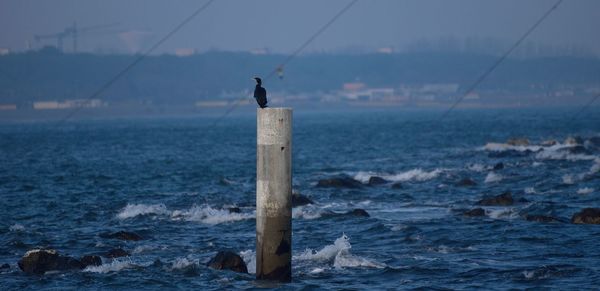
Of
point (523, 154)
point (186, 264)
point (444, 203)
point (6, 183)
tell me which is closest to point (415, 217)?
point (444, 203)

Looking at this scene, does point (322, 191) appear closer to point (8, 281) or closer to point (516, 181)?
point (516, 181)

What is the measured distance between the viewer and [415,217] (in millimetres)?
33719

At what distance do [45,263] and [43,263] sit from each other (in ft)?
0.14

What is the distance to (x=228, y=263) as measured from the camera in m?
23.7

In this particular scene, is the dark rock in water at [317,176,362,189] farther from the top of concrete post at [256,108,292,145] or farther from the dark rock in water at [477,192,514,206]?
the top of concrete post at [256,108,292,145]

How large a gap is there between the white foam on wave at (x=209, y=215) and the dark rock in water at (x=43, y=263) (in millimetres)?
9638

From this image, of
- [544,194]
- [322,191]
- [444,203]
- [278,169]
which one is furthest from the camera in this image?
[322,191]

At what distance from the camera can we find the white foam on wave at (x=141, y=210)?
3666 centimetres

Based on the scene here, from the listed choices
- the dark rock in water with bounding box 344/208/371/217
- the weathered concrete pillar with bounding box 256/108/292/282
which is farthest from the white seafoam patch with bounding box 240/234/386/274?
the dark rock in water with bounding box 344/208/371/217

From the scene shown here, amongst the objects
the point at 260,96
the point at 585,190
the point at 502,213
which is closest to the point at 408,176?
the point at 585,190

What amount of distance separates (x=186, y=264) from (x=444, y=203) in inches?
618

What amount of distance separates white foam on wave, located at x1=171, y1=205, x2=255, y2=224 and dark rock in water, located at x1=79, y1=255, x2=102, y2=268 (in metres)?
8.80

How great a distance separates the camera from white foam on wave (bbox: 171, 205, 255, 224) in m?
33.9

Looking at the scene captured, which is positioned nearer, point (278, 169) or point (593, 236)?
point (278, 169)
